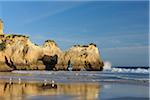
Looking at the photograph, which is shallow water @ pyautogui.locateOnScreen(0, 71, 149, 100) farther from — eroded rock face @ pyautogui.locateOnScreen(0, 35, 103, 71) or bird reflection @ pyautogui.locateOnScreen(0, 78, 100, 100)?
eroded rock face @ pyautogui.locateOnScreen(0, 35, 103, 71)

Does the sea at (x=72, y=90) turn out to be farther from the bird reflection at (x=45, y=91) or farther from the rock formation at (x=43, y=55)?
the rock formation at (x=43, y=55)

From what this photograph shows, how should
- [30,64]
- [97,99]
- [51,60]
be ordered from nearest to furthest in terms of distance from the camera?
[97,99]
[30,64]
[51,60]

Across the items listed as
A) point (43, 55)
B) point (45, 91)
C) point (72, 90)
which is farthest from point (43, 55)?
point (45, 91)

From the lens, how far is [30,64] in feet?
261

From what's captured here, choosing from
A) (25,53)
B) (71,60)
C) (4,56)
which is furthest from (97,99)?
(71,60)

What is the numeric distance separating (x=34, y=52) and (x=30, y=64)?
3735 mm

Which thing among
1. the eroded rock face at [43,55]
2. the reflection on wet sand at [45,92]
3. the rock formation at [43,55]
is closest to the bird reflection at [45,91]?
the reflection on wet sand at [45,92]

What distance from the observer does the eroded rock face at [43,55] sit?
76.6 meters

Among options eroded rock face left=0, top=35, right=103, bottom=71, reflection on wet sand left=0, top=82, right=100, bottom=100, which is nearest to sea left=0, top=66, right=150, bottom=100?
reflection on wet sand left=0, top=82, right=100, bottom=100

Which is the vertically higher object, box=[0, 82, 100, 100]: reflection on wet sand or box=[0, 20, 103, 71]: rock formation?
box=[0, 20, 103, 71]: rock formation

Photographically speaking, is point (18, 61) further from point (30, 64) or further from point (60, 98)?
point (60, 98)

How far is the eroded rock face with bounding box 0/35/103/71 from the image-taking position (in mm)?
76562

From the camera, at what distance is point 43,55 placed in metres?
83.9

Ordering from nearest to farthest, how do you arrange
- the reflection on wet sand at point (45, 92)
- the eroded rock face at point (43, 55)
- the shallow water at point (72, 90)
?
the reflection on wet sand at point (45, 92) < the shallow water at point (72, 90) < the eroded rock face at point (43, 55)
